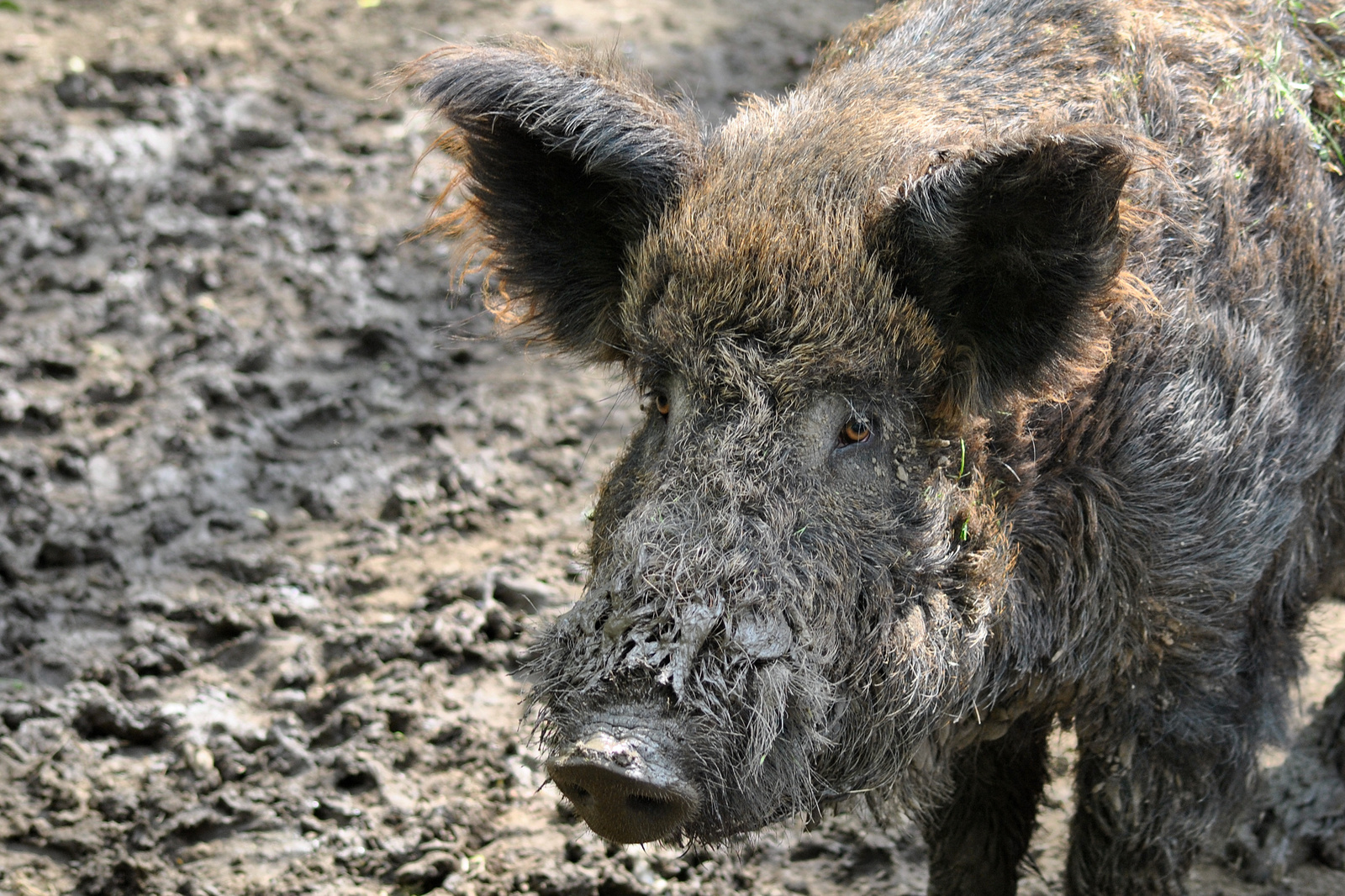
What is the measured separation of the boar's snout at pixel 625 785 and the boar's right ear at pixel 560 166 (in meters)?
1.27

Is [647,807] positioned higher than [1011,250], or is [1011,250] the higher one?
[1011,250]

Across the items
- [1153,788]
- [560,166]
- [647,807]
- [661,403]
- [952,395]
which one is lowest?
[647,807]

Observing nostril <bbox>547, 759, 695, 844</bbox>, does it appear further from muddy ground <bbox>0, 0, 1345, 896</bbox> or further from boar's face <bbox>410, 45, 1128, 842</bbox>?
muddy ground <bbox>0, 0, 1345, 896</bbox>

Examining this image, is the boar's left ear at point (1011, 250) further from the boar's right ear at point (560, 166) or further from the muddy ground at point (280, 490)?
the muddy ground at point (280, 490)

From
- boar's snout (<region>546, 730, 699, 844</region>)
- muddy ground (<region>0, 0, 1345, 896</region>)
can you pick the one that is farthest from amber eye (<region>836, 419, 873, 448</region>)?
muddy ground (<region>0, 0, 1345, 896</region>)

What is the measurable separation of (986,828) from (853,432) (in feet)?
6.05

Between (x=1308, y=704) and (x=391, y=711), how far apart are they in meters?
3.83

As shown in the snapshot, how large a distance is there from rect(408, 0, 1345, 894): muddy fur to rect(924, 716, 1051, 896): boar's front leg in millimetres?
51

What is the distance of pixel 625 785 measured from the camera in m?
2.59

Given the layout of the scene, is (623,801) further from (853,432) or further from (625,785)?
(853,432)

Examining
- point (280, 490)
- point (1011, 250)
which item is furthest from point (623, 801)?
point (280, 490)

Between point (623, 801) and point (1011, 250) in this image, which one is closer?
point (623, 801)

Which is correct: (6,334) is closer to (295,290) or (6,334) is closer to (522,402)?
(295,290)

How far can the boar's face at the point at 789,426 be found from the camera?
2.75 meters
